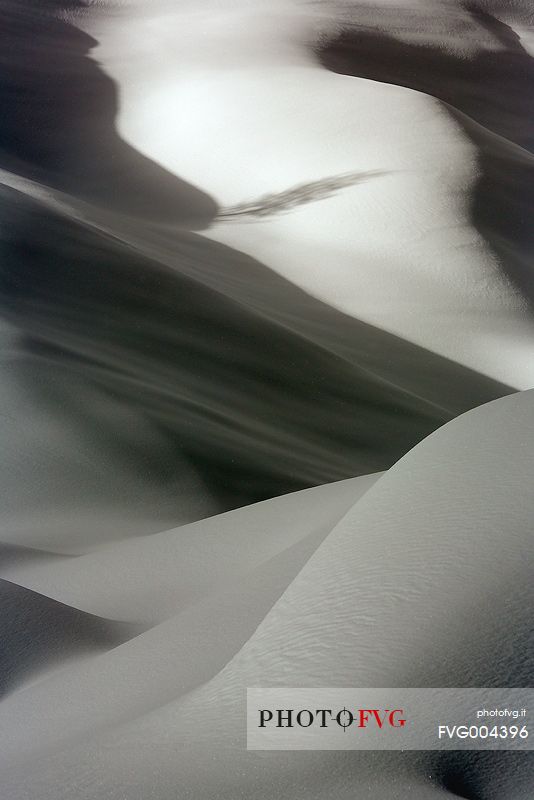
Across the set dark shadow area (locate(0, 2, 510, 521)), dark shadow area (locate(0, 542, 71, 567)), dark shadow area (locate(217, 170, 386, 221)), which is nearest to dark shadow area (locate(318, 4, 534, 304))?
dark shadow area (locate(217, 170, 386, 221))

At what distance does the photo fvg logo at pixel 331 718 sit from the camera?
1.27 m

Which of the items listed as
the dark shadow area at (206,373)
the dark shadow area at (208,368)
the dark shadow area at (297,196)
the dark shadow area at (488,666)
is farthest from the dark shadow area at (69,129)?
the dark shadow area at (488,666)

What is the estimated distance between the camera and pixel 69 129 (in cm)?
1033

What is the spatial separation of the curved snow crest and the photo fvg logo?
0.04 metres

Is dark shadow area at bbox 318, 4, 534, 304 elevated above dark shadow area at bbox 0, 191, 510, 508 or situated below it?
above

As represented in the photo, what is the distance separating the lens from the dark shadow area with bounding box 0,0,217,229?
8.67 m

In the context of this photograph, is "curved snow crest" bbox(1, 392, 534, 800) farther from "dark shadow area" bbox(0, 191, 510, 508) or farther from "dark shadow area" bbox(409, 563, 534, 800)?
"dark shadow area" bbox(0, 191, 510, 508)

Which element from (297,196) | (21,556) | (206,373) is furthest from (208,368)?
(297,196)

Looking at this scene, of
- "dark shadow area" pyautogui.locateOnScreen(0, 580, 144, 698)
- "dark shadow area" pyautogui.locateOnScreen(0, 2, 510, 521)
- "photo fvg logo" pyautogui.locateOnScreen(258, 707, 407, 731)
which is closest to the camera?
"photo fvg logo" pyautogui.locateOnScreen(258, 707, 407, 731)

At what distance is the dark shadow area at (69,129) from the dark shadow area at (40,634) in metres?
6.08

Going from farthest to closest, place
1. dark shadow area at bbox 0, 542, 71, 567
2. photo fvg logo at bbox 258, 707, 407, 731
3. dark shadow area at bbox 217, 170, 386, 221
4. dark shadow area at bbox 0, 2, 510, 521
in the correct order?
dark shadow area at bbox 217, 170, 386, 221, dark shadow area at bbox 0, 2, 510, 521, dark shadow area at bbox 0, 542, 71, 567, photo fvg logo at bbox 258, 707, 407, 731

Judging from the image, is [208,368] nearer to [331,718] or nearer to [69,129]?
[331,718]

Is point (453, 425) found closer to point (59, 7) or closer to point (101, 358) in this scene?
point (101, 358)

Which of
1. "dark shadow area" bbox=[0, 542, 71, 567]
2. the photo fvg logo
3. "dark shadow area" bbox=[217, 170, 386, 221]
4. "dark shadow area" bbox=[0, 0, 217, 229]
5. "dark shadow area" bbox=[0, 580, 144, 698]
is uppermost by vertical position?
"dark shadow area" bbox=[0, 0, 217, 229]
